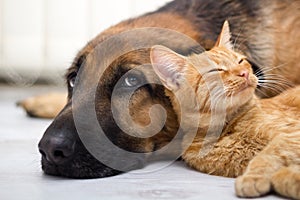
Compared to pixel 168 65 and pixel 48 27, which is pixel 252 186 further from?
pixel 48 27

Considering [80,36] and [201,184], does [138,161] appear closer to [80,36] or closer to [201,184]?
[201,184]

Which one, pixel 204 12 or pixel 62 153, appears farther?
pixel 204 12

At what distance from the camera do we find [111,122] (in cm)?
154

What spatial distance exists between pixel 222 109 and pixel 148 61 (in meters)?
0.23

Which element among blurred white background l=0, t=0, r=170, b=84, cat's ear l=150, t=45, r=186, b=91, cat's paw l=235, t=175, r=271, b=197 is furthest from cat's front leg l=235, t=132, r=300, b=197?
blurred white background l=0, t=0, r=170, b=84

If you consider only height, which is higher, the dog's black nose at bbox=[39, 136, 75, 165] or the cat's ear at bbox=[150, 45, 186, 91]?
the cat's ear at bbox=[150, 45, 186, 91]

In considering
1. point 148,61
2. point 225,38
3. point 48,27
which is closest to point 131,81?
point 148,61

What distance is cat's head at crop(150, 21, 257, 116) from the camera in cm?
153

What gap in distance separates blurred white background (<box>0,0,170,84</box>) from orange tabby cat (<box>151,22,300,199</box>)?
1786mm

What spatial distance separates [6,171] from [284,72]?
91 centimetres

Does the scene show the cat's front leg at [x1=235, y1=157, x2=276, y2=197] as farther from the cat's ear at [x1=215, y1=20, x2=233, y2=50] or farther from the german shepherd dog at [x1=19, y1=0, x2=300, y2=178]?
the cat's ear at [x1=215, y1=20, x2=233, y2=50]

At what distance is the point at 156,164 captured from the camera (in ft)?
5.43

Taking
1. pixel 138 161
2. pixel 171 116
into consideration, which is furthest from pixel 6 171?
pixel 171 116

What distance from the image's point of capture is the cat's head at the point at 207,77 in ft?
5.02
